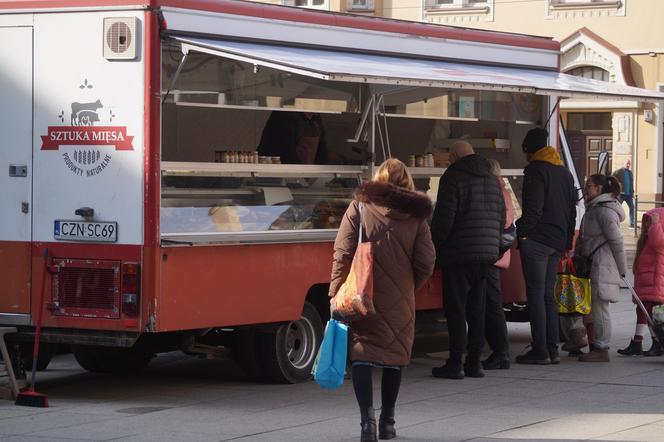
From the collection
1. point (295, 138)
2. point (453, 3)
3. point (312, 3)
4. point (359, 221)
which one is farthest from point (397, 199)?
point (312, 3)

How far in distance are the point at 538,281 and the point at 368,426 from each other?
402 centimetres

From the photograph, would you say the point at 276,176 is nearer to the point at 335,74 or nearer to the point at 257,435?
the point at 335,74

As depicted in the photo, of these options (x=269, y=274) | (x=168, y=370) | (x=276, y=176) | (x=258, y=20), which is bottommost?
(x=168, y=370)

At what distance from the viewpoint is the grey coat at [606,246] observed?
11781mm

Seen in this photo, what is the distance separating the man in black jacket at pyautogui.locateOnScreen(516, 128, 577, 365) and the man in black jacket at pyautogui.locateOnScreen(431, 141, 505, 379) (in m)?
0.76

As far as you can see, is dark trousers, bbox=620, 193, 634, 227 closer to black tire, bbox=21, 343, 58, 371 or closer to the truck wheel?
the truck wheel

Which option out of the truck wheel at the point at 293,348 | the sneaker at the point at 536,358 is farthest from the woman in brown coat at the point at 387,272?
the sneaker at the point at 536,358

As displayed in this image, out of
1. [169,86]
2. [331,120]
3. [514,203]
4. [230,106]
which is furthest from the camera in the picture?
[514,203]

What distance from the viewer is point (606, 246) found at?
39.0 ft

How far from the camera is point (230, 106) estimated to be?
10711mm

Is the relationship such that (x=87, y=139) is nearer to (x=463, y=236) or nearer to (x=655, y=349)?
(x=463, y=236)

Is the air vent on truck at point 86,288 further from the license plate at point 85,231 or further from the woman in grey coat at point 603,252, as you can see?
the woman in grey coat at point 603,252

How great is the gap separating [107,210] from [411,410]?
2397 mm

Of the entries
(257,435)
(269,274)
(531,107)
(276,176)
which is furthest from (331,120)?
(257,435)
